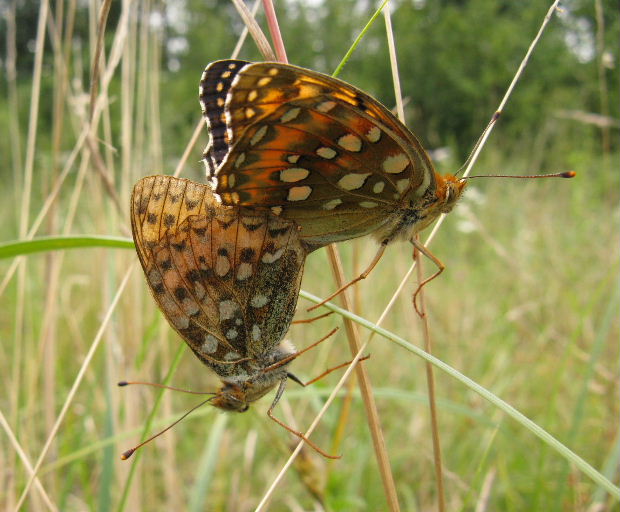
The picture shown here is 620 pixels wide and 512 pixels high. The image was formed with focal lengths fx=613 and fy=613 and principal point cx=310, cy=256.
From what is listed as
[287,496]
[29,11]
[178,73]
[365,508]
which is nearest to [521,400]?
[365,508]

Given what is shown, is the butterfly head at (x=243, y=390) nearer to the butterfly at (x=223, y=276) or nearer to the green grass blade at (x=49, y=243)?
the butterfly at (x=223, y=276)

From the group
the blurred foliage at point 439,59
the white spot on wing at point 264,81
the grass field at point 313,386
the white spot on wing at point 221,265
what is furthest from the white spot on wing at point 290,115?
the blurred foliage at point 439,59

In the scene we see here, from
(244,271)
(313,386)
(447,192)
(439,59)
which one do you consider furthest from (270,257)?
(439,59)

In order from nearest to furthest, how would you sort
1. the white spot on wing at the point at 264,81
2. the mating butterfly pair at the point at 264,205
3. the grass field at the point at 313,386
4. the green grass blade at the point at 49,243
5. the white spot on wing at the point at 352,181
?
1. the green grass blade at the point at 49,243
2. the white spot on wing at the point at 264,81
3. the mating butterfly pair at the point at 264,205
4. the white spot on wing at the point at 352,181
5. the grass field at the point at 313,386

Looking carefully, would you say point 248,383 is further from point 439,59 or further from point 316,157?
point 439,59

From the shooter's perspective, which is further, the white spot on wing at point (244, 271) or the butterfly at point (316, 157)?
the white spot on wing at point (244, 271)

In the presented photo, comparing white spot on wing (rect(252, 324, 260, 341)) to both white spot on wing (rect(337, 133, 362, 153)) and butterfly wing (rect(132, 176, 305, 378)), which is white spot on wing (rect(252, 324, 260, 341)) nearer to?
butterfly wing (rect(132, 176, 305, 378))

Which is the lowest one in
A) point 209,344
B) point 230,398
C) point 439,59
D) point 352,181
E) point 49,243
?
point 230,398
